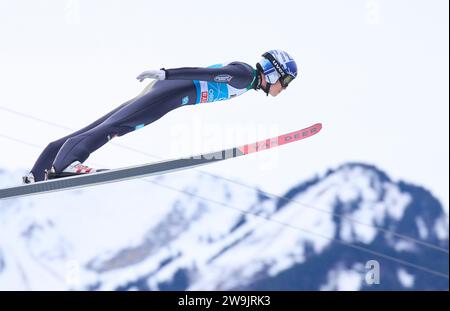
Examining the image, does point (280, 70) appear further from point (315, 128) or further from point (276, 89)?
point (315, 128)

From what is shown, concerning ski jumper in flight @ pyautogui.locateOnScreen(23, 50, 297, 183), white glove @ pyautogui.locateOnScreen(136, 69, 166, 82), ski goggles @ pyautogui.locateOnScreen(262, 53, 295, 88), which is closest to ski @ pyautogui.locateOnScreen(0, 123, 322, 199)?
ski jumper in flight @ pyautogui.locateOnScreen(23, 50, 297, 183)

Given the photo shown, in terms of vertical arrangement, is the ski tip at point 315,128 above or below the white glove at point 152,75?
below

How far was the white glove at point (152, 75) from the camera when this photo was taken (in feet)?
29.3

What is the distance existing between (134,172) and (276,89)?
2.37 m

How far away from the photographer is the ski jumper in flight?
985cm

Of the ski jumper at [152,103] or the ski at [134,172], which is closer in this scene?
the ski at [134,172]

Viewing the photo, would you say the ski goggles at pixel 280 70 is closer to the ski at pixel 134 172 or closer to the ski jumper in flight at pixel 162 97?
the ski jumper in flight at pixel 162 97

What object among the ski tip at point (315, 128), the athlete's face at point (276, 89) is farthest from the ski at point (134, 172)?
the athlete's face at point (276, 89)

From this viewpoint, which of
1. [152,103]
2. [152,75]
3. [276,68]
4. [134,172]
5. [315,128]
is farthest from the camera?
[315,128]

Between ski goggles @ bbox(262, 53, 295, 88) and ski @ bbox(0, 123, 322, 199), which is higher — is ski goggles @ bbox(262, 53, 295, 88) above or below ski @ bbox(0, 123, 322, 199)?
above

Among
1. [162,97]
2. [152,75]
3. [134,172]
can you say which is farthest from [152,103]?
[152,75]

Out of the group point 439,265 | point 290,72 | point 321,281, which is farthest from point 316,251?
point 290,72

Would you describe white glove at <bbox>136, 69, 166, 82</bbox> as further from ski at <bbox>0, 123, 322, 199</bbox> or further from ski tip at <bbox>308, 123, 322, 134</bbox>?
ski tip at <bbox>308, 123, 322, 134</bbox>

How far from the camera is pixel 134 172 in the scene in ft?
33.1
